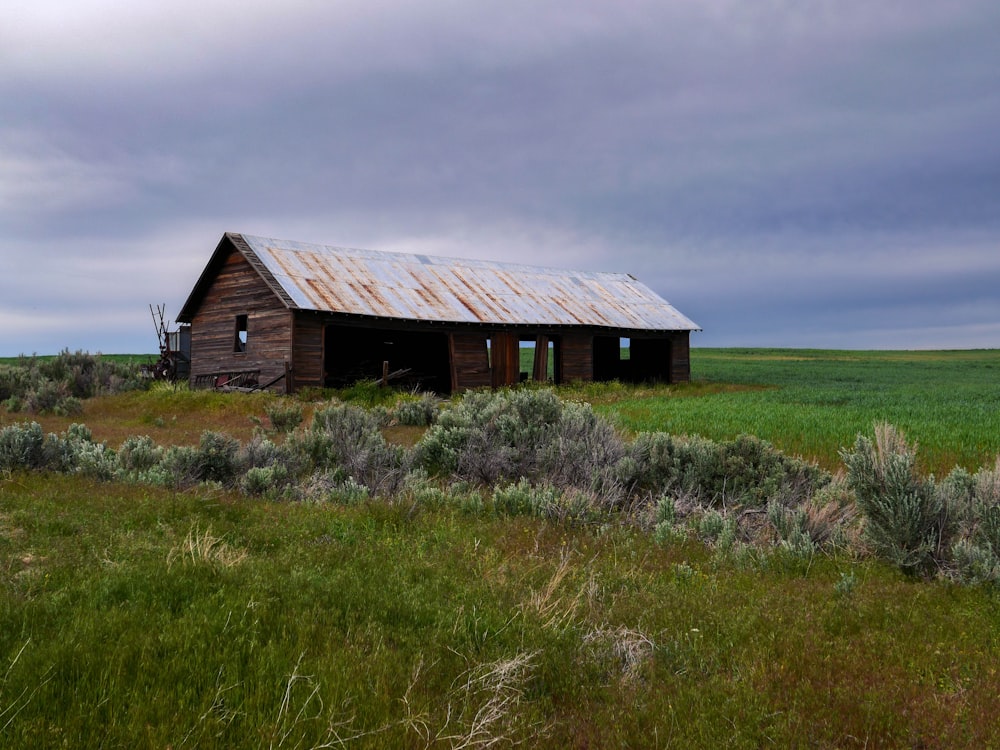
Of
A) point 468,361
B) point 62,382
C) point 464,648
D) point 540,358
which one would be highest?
point 540,358

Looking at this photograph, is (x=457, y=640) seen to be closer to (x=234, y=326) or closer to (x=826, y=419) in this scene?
(x=826, y=419)

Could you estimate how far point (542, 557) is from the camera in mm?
6637

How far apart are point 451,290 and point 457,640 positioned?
84.3 feet

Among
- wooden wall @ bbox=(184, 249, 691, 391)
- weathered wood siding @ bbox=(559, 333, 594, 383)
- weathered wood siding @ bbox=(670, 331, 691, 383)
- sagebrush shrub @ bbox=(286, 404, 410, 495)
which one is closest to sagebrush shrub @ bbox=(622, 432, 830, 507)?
sagebrush shrub @ bbox=(286, 404, 410, 495)

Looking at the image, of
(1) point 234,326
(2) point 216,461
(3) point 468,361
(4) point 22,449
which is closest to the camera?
(4) point 22,449

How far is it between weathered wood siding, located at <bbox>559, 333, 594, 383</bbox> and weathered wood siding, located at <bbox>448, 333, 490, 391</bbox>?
3457 mm

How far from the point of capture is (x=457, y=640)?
Result: 457 cm

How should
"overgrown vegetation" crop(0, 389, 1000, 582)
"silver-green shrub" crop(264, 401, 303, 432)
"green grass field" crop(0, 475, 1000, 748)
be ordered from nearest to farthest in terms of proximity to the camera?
1. "green grass field" crop(0, 475, 1000, 748)
2. "overgrown vegetation" crop(0, 389, 1000, 582)
3. "silver-green shrub" crop(264, 401, 303, 432)

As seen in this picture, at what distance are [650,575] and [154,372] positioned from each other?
3082 cm

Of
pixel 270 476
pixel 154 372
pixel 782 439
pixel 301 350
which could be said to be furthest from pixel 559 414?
pixel 154 372

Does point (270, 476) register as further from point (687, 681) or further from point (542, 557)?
point (687, 681)

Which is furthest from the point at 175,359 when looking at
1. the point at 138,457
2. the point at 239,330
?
the point at 138,457

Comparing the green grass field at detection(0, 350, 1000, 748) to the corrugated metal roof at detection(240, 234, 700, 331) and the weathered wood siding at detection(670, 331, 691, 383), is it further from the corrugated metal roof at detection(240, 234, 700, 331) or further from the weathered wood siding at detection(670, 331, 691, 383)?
the weathered wood siding at detection(670, 331, 691, 383)

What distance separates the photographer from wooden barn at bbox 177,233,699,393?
25.0m
